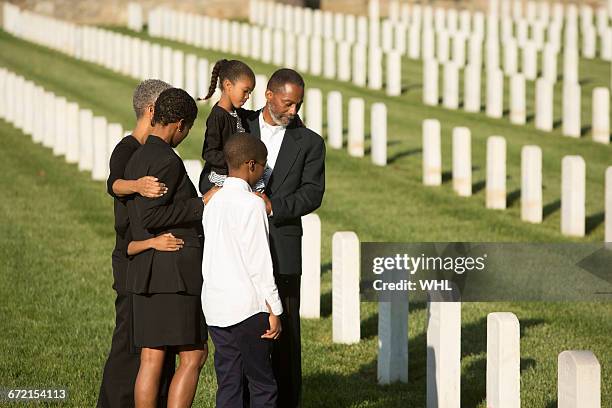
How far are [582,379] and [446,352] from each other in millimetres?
1657

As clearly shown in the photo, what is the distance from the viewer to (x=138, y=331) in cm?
718

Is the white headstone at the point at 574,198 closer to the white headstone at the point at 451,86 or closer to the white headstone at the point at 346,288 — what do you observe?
the white headstone at the point at 346,288

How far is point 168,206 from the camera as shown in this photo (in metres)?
7.07

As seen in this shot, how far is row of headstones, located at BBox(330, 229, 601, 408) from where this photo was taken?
640 centimetres

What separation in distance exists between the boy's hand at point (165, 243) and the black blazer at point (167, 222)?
3cm

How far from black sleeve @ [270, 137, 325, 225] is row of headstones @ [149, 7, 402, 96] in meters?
17.6

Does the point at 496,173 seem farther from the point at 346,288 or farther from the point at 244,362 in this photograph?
the point at 244,362

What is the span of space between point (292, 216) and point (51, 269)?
18.8 ft

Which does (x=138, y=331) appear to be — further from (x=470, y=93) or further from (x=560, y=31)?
(x=560, y=31)

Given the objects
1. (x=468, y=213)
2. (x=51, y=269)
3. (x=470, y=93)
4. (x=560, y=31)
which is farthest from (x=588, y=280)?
(x=560, y=31)

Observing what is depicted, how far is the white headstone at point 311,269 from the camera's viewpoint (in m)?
11.2

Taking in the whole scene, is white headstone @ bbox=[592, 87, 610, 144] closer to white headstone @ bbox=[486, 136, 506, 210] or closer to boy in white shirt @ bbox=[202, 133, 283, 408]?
white headstone @ bbox=[486, 136, 506, 210]

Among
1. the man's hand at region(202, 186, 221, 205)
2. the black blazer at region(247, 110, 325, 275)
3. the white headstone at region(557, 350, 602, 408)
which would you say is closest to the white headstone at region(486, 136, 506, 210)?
the black blazer at region(247, 110, 325, 275)

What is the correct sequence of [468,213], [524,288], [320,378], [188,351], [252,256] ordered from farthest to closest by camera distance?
1. [468,213]
2. [524,288]
3. [320,378]
4. [188,351]
5. [252,256]
